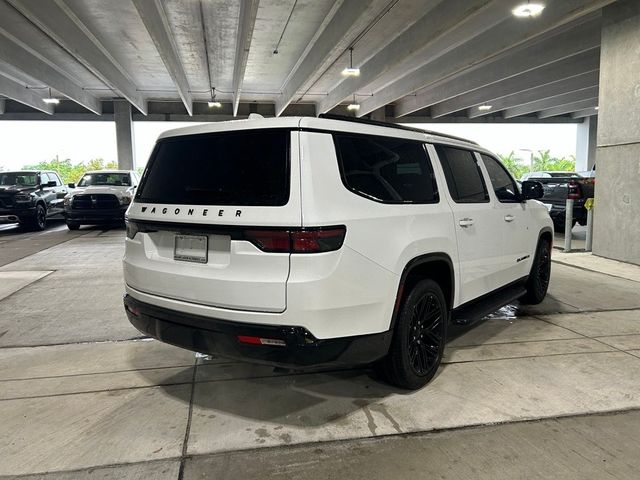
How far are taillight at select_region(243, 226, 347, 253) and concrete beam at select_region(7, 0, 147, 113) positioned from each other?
10.7 m

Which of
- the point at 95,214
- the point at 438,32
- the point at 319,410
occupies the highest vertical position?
the point at 438,32

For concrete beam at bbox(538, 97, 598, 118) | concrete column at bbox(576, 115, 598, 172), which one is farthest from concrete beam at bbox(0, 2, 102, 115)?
concrete column at bbox(576, 115, 598, 172)

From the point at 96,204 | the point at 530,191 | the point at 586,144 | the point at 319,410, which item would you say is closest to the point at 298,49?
the point at 96,204

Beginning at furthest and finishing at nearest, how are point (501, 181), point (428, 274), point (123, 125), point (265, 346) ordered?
point (123, 125) → point (501, 181) → point (428, 274) → point (265, 346)

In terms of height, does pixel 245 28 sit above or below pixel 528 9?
above

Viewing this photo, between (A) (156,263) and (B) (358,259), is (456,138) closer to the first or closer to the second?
(B) (358,259)

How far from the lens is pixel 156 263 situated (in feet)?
9.98

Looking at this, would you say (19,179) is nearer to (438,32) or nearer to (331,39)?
(331,39)

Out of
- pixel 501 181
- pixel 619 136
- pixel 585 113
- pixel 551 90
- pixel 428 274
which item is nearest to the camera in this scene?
pixel 428 274

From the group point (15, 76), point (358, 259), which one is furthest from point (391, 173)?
point (15, 76)

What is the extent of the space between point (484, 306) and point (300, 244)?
2330 mm

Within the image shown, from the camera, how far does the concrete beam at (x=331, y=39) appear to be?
10556 mm

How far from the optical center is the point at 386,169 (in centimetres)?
313

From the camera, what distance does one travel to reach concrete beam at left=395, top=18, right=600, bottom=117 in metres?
13.5
